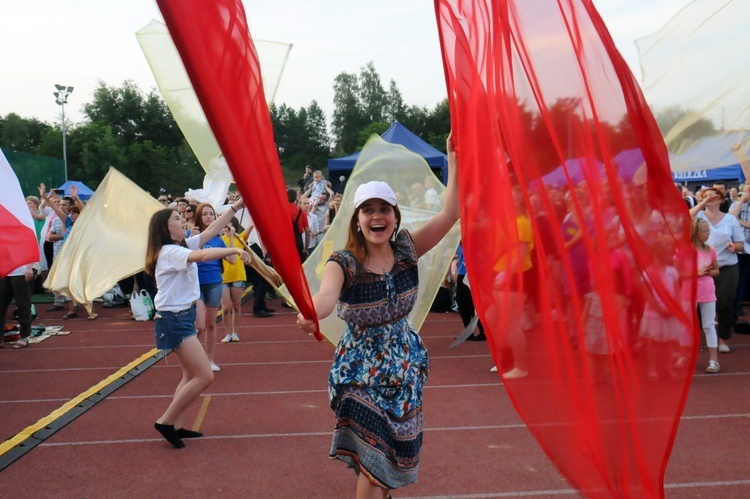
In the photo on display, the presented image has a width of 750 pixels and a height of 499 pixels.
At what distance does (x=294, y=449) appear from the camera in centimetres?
575

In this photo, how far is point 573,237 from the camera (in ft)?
9.18

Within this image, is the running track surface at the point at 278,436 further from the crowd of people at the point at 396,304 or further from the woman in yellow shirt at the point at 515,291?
the woman in yellow shirt at the point at 515,291

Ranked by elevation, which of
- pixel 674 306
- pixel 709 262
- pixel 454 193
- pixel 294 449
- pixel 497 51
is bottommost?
pixel 294 449

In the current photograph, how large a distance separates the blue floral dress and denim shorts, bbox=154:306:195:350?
255cm

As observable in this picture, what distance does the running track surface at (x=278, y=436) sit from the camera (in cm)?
496

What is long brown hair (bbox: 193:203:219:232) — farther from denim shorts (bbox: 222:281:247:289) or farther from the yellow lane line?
the yellow lane line

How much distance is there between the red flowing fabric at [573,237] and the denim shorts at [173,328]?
3.61 metres

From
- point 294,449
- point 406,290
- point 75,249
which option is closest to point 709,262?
point 294,449

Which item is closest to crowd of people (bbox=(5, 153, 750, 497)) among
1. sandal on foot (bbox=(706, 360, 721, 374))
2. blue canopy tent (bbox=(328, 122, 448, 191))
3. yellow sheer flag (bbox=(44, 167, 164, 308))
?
sandal on foot (bbox=(706, 360, 721, 374))

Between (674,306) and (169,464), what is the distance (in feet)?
13.1

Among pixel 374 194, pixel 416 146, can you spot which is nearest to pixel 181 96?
pixel 374 194

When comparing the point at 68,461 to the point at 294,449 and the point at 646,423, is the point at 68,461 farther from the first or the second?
the point at 646,423

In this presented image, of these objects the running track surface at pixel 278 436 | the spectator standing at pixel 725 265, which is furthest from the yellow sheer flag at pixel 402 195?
the spectator standing at pixel 725 265

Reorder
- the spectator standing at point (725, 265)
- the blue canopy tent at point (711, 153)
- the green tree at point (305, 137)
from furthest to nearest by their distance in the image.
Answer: the green tree at point (305, 137) < the spectator standing at point (725, 265) < the blue canopy tent at point (711, 153)
